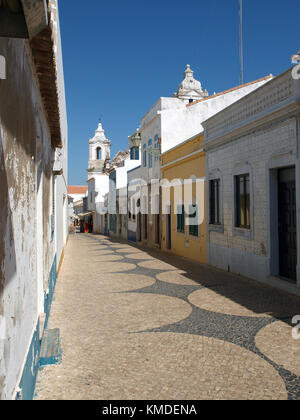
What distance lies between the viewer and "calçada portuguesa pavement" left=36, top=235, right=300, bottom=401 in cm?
388

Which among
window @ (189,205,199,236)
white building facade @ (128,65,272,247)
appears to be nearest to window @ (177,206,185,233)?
window @ (189,205,199,236)

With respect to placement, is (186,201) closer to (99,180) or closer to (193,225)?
(193,225)

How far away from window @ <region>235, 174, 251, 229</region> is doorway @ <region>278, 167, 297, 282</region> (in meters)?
1.39

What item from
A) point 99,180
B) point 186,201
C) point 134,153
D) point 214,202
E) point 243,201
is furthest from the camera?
point 99,180

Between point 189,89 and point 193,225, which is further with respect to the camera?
point 189,89

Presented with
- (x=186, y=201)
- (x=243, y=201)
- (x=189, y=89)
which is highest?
(x=189, y=89)

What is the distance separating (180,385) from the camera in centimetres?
392

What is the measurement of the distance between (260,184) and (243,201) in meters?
1.15

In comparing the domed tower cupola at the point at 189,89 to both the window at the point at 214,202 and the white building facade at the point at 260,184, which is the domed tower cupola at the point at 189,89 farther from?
the white building facade at the point at 260,184

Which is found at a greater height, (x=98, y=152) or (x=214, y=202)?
(x=98, y=152)

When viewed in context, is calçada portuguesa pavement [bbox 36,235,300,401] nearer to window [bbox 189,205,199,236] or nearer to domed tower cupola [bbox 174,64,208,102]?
window [bbox 189,205,199,236]

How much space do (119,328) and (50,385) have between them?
2.08 metres

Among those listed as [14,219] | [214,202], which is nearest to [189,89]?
[214,202]

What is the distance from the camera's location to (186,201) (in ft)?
48.4
